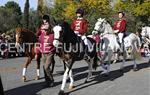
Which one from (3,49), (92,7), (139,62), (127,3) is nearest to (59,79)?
(139,62)

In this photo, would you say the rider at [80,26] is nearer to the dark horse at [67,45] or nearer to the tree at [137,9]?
the dark horse at [67,45]

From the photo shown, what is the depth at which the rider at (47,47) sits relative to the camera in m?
14.5

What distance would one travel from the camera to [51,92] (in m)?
13.7

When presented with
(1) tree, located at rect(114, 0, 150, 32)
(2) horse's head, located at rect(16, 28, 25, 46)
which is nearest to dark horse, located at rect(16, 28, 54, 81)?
(2) horse's head, located at rect(16, 28, 25, 46)

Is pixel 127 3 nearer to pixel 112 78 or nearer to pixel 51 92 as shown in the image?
pixel 112 78

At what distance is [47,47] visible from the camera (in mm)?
14680

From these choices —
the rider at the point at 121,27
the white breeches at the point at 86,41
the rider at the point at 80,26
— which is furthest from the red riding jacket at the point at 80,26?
the rider at the point at 121,27

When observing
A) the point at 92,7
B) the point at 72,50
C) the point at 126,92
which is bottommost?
the point at 126,92

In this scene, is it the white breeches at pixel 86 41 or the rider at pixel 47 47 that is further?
the white breeches at pixel 86 41

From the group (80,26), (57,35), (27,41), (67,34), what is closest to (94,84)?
(80,26)

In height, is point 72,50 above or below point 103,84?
above

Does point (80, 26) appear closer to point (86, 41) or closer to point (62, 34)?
point (86, 41)

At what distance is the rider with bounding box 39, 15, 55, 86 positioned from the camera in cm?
1448

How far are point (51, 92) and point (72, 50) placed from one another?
1573mm
